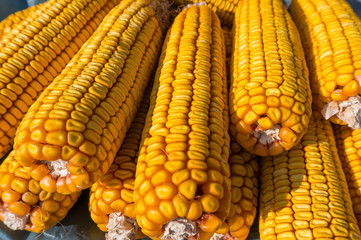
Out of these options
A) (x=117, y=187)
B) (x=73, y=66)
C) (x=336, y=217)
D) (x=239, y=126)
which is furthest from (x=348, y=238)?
(x=73, y=66)

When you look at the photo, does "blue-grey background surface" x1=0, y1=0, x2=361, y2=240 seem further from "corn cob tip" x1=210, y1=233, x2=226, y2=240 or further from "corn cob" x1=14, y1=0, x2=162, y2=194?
"corn cob" x1=14, y1=0, x2=162, y2=194

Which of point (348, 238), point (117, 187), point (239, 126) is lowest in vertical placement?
point (348, 238)

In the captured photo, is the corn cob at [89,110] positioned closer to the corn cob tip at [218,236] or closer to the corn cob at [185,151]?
the corn cob at [185,151]

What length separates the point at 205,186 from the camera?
3.08 ft

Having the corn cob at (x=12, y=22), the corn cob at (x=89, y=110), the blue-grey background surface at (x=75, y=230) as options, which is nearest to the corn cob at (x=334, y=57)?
the blue-grey background surface at (x=75, y=230)

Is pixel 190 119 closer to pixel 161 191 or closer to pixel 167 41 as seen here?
pixel 161 191

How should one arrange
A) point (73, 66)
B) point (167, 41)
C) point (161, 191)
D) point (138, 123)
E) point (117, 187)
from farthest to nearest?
1. point (167, 41)
2. point (138, 123)
3. point (73, 66)
4. point (117, 187)
5. point (161, 191)

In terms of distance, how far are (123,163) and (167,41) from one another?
2.23 feet

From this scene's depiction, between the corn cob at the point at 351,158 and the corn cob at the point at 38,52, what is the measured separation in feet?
4.72

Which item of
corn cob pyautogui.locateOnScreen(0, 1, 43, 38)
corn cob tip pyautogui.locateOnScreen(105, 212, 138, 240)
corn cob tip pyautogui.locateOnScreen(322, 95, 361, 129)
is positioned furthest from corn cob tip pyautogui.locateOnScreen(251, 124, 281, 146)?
corn cob pyautogui.locateOnScreen(0, 1, 43, 38)

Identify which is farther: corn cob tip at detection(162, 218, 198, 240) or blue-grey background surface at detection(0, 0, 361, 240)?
blue-grey background surface at detection(0, 0, 361, 240)

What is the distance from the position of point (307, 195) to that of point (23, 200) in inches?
42.7

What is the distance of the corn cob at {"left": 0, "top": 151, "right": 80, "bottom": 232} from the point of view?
44.9 inches

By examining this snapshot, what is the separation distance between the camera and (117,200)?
114 centimetres
